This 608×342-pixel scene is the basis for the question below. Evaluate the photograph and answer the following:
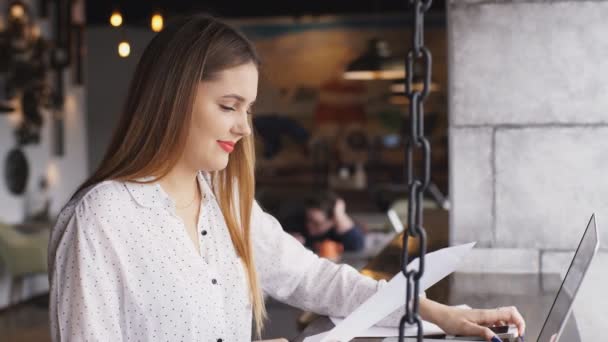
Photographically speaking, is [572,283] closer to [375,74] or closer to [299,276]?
[299,276]

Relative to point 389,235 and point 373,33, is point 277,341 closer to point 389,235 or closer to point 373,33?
point 389,235

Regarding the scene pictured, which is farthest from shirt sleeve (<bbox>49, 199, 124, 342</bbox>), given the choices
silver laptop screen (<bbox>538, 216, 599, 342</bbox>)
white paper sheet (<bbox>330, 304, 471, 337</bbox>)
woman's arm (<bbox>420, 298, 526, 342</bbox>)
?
silver laptop screen (<bbox>538, 216, 599, 342</bbox>)

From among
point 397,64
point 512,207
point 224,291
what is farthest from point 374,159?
point 224,291

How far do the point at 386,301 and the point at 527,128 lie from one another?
144cm

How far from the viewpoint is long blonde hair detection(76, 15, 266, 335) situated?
1.70m

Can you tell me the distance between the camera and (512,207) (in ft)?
9.02

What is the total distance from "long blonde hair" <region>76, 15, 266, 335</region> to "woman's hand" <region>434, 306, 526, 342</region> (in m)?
0.65

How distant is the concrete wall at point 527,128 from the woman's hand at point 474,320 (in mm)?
987

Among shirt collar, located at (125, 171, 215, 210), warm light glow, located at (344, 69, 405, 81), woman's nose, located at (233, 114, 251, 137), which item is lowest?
warm light glow, located at (344, 69, 405, 81)

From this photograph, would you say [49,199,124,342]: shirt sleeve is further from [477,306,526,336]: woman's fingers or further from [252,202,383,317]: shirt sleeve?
[477,306,526,336]: woman's fingers

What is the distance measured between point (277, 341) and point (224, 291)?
23 centimetres

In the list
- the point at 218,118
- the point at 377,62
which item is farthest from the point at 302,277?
the point at 377,62

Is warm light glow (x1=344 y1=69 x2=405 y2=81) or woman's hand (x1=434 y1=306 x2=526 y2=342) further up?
warm light glow (x1=344 y1=69 x2=405 y2=81)

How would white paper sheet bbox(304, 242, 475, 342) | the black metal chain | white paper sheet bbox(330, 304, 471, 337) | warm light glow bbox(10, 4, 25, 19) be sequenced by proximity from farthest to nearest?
1. warm light glow bbox(10, 4, 25, 19)
2. white paper sheet bbox(330, 304, 471, 337)
3. white paper sheet bbox(304, 242, 475, 342)
4. the black metal chain
